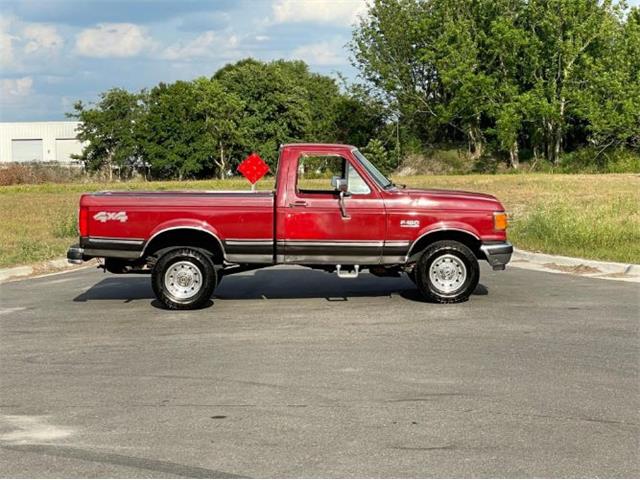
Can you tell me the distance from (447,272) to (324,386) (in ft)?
Result: 13.7

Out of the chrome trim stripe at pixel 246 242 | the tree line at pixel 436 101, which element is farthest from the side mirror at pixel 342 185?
the tree line at pixel 436 101

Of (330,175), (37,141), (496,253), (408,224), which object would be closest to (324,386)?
(408,224)

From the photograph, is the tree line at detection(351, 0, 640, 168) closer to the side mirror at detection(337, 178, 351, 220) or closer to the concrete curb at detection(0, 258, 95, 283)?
the concrete curb at detection(0, 258, 95, 283)

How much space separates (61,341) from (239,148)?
2549 inches

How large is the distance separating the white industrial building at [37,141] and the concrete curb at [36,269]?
84.8m

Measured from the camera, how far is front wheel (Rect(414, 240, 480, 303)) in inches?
405

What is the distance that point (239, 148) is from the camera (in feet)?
238

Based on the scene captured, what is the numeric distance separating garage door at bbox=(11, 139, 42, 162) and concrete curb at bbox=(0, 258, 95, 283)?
87.8m

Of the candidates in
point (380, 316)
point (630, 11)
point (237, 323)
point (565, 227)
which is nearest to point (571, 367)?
point (380, 316)

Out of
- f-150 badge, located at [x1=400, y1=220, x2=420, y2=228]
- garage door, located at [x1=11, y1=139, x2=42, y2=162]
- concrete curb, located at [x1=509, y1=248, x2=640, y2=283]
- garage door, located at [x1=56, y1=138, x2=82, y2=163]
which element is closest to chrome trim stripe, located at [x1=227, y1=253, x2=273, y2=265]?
f-150 badge, located at [x1=400, y1=220, x2=420, y2=228]

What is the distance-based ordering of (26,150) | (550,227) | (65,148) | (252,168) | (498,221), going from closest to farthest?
(498,221) → (550,227) → (252,168) → (65,148) → (26,150)

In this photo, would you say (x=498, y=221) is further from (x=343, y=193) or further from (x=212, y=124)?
(x=212, y=124)

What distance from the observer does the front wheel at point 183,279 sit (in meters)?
10.1

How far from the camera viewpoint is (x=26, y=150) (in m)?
98.2
